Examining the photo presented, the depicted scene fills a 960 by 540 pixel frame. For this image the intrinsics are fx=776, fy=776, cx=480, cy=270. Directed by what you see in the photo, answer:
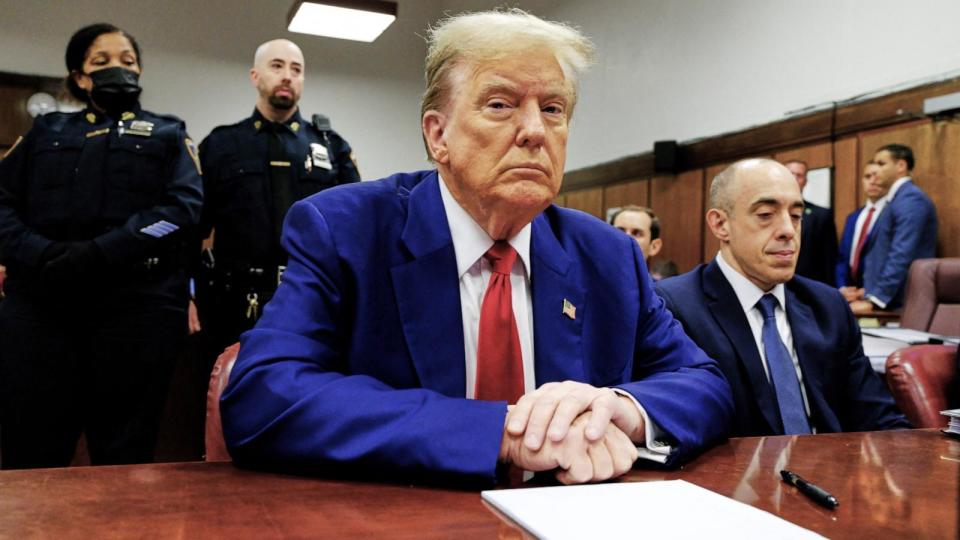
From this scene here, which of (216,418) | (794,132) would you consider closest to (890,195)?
(794,132)

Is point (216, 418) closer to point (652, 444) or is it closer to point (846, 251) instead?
point (652, 444)

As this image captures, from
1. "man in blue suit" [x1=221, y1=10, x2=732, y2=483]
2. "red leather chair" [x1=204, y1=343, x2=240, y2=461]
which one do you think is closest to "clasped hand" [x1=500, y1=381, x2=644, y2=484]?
"man in blue suit" [x1=221, y1=10, x2=732, y2=483]

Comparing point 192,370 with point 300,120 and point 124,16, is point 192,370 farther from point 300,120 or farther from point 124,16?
point 124,16

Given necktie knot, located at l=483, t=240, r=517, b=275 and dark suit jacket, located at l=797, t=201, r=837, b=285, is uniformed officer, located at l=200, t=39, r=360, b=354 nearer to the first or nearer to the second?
necktie knot, located at l=483, t=240, r=517, b=275

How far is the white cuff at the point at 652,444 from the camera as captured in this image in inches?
Answer: 42.8

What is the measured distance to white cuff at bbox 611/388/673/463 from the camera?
1.09 meters

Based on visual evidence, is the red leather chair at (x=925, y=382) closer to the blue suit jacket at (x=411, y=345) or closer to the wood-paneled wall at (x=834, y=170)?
the blue suit jacket at (x=411, y=345)

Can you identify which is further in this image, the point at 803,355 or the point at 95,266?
the point at 95,266

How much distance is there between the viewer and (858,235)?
6.25 metres

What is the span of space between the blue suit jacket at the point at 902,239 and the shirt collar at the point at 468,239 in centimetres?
520

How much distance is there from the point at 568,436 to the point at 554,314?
1.33ft

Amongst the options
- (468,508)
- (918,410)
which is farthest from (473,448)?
(918,410)

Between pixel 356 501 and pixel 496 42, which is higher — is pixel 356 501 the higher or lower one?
the lower one

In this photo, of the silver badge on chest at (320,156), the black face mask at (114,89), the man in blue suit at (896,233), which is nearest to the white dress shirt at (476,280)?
the black face mask at (114,89)
